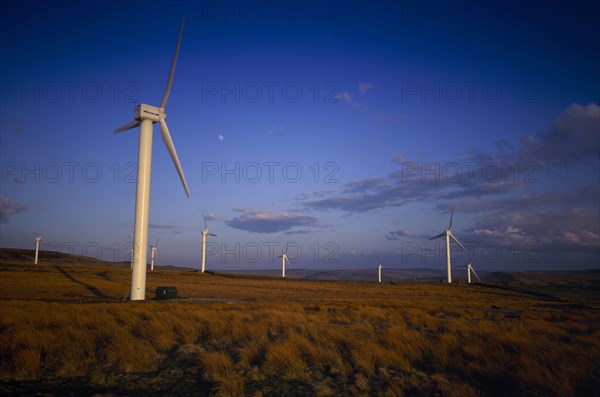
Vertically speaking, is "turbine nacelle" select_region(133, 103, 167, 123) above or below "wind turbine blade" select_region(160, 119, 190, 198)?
above

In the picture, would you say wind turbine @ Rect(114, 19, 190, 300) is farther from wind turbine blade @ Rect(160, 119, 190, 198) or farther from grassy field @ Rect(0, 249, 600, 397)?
grassy field @ Rect(0, 249, 600, 397)

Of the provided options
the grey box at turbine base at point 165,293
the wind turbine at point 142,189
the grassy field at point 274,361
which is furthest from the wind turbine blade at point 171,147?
the grassy field at point 274,361

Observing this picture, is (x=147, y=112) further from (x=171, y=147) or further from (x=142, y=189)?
(x=142, y=189)

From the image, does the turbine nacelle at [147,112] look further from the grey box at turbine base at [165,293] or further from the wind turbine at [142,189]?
the grey box at turbine base at [165,293]

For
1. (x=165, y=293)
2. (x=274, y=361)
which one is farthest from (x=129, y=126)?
(x=274, y=361)

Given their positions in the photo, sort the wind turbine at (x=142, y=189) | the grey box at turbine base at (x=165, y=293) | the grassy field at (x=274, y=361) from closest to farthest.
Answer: the grassy field at (x=274, y=361)
the wind turbine at (x=142, y=189)
the grey box at turbine base at (x=165, y=293)

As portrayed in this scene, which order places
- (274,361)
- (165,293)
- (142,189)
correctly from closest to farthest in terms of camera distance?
(274,361) → (142,189) → (165,293)

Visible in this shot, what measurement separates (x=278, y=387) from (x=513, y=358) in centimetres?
709

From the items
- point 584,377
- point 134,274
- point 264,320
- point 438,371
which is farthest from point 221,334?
point 134,274

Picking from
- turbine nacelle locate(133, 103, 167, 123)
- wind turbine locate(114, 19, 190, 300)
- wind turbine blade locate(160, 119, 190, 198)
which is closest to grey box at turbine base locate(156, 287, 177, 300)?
wind turbine locate(114, 19, 190, 300)

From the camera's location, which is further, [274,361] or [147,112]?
[147,112]

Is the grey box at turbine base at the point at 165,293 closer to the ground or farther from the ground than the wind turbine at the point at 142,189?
closer to the ground

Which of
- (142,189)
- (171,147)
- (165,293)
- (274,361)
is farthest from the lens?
(171,147)

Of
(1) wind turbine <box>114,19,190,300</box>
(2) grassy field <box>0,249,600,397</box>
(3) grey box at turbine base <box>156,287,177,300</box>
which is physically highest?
(1) wind turbine <box>114,19,190,300</box>
